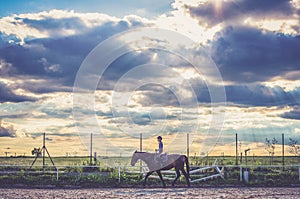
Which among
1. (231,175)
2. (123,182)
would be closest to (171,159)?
(123,182)

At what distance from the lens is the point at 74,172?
2567 cm

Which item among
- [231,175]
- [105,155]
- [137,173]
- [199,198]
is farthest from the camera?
[105,155]

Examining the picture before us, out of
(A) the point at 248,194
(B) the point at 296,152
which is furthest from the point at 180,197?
(B) the point at 296,152

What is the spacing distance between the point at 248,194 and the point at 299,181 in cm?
607

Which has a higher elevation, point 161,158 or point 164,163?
point 161,158

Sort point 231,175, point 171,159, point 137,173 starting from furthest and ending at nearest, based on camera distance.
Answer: point 137,173
point 231,175
point 171,159

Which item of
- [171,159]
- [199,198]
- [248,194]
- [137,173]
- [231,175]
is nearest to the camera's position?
[199,198]

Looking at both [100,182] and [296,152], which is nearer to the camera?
[100,182]

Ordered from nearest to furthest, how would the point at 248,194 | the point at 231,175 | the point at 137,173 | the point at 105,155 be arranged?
the point at 248,194 → the point at 231,175 → the point at 137,173 → the point at 105,155

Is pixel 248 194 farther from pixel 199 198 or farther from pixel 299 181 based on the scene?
pixel 299 181

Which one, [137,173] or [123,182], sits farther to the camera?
[137,173]

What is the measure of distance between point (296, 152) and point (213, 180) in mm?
11465

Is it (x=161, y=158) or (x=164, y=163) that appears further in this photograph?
(x=164, y=163)

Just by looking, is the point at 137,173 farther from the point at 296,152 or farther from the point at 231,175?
the point at 296,152
